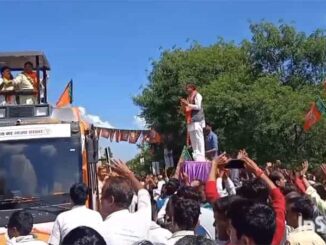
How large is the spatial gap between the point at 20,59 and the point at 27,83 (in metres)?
0.50

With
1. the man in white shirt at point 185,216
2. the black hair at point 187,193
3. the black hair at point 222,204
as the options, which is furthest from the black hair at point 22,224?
the black hair at point 222,204

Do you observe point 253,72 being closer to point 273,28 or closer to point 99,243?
point 273,28

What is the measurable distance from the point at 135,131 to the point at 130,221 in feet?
113

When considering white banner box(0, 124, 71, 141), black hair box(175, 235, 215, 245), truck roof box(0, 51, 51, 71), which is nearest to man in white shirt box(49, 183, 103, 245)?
black hair box(175, 235, 215, 245)

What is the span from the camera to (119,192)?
5.31 meters

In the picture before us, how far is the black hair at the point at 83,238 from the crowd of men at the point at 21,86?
819cm

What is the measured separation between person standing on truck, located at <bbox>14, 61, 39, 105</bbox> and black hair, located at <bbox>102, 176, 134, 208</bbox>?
6.61 metres

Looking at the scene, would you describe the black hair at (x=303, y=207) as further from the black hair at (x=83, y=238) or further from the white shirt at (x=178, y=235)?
the black hair at (x=83, y=238)

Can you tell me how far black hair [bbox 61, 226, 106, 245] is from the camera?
143 inches

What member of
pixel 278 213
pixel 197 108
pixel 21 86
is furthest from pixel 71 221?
pixel 197 108

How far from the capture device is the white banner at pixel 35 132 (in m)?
9.57

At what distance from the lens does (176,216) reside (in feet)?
16.6

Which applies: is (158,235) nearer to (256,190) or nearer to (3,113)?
(256,190)

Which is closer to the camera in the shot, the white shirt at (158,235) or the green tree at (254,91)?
the white shirt at (158,235)
